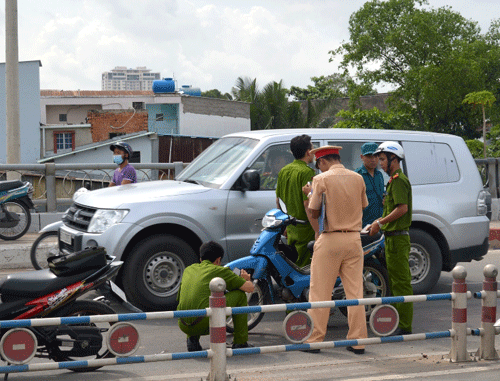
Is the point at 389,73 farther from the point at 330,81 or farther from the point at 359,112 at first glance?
the point at 330,81

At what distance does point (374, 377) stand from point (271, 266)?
1665 millimetres

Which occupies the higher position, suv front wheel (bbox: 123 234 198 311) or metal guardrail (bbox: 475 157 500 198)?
metal guardrail (bbox: 475 157 500 198)

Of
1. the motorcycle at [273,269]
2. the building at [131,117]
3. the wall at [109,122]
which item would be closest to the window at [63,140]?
the building at [131,117]

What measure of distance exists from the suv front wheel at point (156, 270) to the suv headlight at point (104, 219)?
0.34m

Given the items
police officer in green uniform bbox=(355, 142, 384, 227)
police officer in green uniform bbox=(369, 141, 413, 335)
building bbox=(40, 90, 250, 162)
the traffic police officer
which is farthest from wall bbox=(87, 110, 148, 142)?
the traffic police officer

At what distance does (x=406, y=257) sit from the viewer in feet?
21.6

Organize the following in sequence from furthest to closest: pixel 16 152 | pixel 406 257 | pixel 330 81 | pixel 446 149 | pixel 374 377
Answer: pixel 330 81 < pixel 16 152 < pixel 446 149 < pixel 406 257 < pixel 374 377

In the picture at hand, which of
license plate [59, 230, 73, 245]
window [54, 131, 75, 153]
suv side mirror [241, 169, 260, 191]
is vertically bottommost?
license plate [59, 230, 73, 245]

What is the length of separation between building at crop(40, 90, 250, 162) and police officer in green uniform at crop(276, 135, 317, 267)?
3677cm

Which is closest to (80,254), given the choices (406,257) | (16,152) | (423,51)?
(406,257)

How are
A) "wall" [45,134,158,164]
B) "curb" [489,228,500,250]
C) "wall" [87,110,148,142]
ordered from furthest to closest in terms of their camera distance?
"wall" [87,110,148,142] → "wall" [45,134,158,164] → "curb" [489,228,500,250]

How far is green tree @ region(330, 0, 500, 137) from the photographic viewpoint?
4119cm

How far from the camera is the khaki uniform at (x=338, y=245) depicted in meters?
5.89

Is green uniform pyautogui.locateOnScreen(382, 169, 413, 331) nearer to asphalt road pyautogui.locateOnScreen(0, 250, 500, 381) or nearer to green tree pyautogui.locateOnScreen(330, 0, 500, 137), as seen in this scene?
asphalt road pyautogui.locateOnScreen(0, 250, 500, 381)
